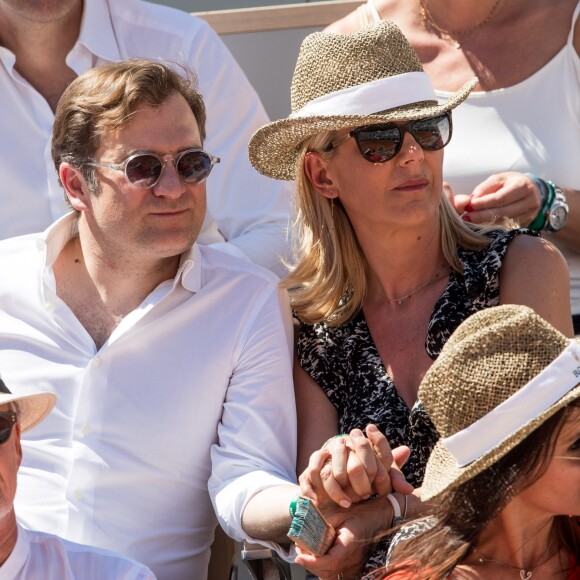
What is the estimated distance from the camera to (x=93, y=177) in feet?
11.0

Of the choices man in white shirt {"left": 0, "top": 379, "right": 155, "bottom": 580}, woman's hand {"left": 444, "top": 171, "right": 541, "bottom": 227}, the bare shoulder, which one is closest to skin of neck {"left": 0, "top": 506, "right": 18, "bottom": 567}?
man in white shirt {"left": 0, "top": 379, "right": 155, "bottom": 580}

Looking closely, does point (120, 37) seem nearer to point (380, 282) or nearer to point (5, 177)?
point (5, 177)

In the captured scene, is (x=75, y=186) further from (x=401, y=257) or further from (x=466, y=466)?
(x=466, y=466)

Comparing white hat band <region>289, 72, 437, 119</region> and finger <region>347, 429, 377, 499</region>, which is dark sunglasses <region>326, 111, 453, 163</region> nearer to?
white hat band <region>289, 72, 437, 119</region>

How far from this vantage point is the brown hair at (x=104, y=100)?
3.29 metres

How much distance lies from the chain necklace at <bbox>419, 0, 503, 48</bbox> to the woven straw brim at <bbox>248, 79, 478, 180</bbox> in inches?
24.5

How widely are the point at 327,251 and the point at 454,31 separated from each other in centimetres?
99

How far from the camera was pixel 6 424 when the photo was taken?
2656 millimetres

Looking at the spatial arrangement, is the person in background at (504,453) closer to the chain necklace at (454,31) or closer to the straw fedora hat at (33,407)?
the straw fedora hat at (33,407)

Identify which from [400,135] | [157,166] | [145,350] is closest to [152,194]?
[157,166]

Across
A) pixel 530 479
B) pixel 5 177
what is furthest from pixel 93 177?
pixel 530 479

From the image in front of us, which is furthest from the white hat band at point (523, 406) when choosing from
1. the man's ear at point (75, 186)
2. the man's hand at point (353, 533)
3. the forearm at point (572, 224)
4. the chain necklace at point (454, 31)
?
the chain necklace at point (454, 31)

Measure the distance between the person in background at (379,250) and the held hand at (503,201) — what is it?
0.57ft

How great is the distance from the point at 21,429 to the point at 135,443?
16.5 inches
